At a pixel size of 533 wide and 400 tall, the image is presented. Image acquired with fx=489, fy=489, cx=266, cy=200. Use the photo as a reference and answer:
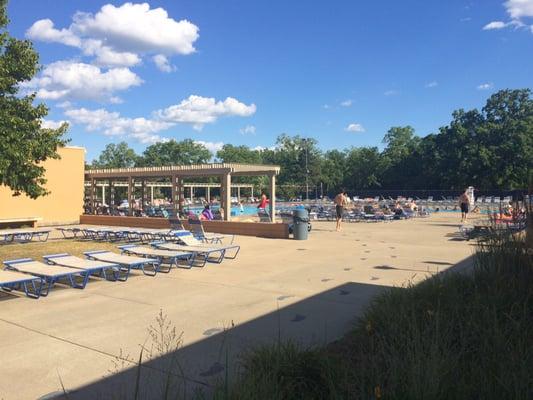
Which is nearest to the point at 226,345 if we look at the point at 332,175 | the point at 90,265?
the point at 90,265

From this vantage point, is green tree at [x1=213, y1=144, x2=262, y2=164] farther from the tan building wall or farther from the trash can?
the trash can

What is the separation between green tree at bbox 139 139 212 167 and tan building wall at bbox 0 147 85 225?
60625 mm

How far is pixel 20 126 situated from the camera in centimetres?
1229

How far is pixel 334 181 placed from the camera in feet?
259

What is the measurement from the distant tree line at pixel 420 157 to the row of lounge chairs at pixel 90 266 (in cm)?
4907

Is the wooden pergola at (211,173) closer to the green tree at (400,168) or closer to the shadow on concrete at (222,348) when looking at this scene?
the shadow on concrete at (222,348)

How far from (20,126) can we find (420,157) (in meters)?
62.5

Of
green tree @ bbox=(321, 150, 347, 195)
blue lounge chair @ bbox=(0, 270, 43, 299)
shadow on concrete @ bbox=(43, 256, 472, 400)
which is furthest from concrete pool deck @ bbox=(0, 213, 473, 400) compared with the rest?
green tree @ bbox=(321, 150, 347, 195)

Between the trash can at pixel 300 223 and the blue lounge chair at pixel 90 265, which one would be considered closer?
the blue lounge chair at pixel 90 265

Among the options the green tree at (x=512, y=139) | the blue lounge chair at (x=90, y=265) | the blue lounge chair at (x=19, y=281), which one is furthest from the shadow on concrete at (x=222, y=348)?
the green tree at (x=512, y=139)

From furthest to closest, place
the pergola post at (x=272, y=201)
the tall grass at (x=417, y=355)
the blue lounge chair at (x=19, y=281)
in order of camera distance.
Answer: the pergola post at (x=272, y=201)
the blue lounge chair at (x=19, y=281)
the tall grass at (x=417, y=355)

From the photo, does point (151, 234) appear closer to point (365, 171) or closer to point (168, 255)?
point (168, 255)

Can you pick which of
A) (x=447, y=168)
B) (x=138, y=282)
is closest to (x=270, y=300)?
(x=138, y=282)

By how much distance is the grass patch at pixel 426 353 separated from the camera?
3.02 m
